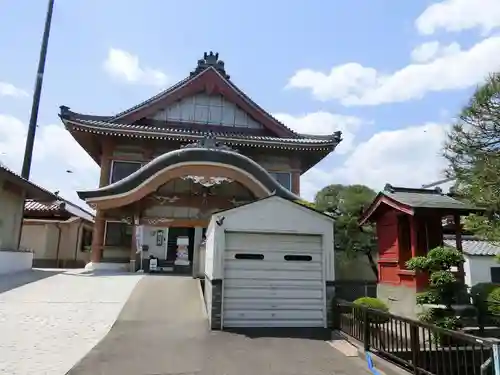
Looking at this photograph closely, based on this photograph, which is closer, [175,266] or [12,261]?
[12,261]

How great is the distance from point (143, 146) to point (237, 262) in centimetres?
1112

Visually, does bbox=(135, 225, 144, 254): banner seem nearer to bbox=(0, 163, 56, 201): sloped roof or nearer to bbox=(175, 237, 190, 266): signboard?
bbox=(175, 237, 190, 266): signboard

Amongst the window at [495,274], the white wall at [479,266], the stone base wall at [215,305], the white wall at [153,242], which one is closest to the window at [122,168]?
the white wall at [153,242]

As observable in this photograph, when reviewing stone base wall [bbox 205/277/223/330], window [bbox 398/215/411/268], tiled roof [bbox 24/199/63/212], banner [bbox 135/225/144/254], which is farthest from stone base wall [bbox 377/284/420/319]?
tiled roof [bbox 24/199/63/212]

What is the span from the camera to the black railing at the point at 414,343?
15.9 ft

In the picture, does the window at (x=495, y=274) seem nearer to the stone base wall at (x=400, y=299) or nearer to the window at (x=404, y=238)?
the stone base wall at (x=400, y=299)

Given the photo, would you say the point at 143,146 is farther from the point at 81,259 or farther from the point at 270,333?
the point at 270,333

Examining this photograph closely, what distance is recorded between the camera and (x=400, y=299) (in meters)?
10.0

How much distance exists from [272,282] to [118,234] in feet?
34.4

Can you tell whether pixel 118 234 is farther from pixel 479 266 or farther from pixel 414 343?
pixel 479 266

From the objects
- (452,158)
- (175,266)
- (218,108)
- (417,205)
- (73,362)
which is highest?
(218,108)

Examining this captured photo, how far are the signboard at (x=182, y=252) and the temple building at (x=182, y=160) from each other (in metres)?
0.21

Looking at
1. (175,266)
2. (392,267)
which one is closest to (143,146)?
(175,266)

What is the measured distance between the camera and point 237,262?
8.09 m
